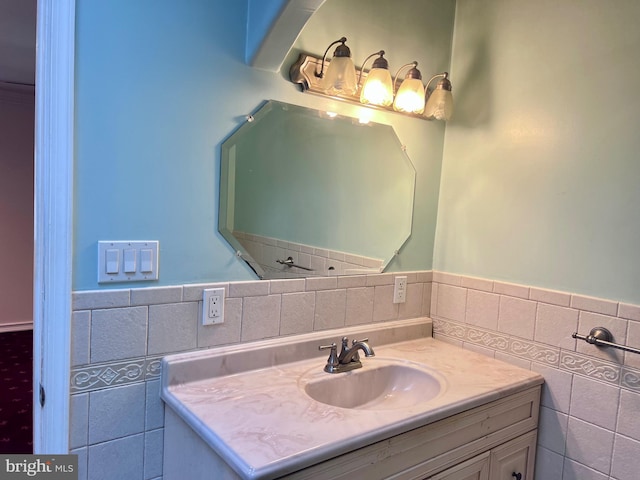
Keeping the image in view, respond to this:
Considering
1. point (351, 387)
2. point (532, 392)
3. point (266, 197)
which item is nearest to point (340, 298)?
point (351, 387)

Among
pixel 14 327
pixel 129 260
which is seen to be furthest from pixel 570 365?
pixel 14 327

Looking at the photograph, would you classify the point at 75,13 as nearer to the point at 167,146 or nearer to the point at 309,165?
the point at 167,146

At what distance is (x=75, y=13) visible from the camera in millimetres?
1172

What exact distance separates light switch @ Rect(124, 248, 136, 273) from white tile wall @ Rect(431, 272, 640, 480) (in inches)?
53.7

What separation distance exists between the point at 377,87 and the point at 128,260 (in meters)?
1.11

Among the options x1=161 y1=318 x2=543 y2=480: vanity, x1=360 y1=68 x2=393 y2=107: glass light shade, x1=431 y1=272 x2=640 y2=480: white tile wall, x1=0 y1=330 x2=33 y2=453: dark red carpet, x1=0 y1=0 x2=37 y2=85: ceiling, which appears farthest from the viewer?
x1=0 y1=330 x2=33 y2=453: dark red carpet

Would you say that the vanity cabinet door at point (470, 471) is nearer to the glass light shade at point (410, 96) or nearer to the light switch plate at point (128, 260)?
the light switch plate at point (128, 260)

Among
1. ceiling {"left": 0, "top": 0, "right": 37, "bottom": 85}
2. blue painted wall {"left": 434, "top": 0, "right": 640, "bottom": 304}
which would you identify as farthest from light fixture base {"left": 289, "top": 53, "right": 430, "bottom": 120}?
ceiling {"left": 0, "top": 0, "right": 37, "bottom": 85}

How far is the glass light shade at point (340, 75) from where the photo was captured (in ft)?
5.27

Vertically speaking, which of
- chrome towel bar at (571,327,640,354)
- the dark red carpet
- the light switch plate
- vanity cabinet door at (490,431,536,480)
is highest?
the light switch plate

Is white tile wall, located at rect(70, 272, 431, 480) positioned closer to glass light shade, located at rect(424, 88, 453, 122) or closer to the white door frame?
the white door frame

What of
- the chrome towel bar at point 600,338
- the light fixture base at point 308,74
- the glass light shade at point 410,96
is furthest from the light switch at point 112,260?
the chrome towel bar at point 600,338

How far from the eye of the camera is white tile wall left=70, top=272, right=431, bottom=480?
1.25 m

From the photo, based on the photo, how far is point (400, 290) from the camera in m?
1.97
